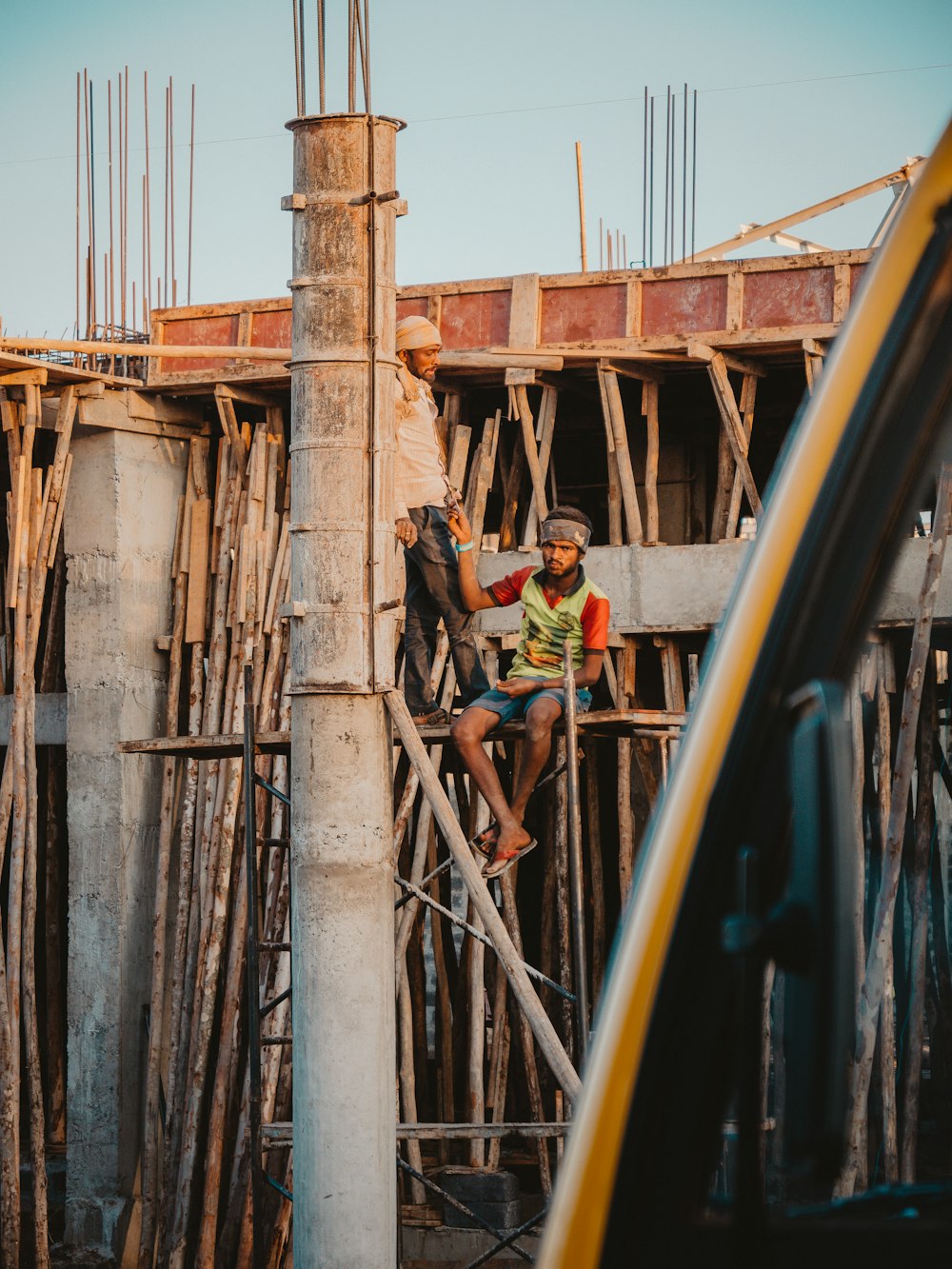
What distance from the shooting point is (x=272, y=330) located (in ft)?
42.6

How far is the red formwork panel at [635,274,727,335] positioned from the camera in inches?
469

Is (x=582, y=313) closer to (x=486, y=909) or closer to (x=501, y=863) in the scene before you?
(x=501, y=863)

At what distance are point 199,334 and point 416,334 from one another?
13.8 feet

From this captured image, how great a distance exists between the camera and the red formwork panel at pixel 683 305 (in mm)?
11914

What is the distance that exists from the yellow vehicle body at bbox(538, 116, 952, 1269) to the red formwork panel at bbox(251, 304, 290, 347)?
11.1m

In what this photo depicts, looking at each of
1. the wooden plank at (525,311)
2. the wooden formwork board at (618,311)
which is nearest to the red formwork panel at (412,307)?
the wooden formwork board at (618,311)

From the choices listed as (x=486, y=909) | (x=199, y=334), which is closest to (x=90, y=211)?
(x=199, y=334)

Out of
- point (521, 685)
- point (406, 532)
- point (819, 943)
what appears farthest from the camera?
point (521, 685)

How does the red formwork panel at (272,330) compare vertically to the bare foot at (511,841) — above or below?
above

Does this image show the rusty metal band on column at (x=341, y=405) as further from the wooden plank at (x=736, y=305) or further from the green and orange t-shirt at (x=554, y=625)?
the wooden plank at (x=736, y=305)

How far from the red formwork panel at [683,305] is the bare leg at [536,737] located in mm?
3989

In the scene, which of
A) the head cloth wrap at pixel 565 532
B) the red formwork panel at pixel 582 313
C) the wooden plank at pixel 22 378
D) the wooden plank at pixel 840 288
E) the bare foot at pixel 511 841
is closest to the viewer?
the bare foot at pixel 511 841

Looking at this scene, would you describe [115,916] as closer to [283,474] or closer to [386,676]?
[283,474]

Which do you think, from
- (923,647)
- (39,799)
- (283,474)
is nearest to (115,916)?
(39,799)
